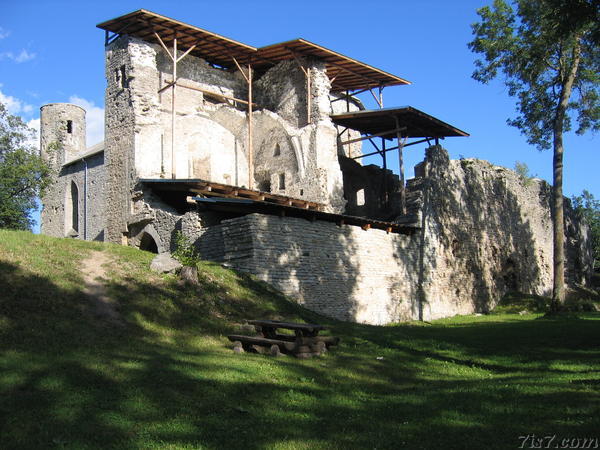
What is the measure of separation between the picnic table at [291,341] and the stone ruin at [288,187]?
516cm

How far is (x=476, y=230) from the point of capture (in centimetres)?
2511

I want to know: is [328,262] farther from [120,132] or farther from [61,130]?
[61,130]

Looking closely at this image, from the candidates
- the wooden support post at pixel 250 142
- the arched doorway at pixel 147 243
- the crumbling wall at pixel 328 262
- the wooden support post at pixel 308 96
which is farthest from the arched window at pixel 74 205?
the crumbling wall at pixel 328 262

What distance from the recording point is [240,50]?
2588 centimetres

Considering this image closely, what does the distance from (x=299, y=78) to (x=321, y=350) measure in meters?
18.1

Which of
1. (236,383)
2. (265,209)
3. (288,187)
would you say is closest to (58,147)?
(288,187)

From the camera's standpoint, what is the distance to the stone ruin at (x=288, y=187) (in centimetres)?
1770

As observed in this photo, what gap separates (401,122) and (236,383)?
58.8 feet

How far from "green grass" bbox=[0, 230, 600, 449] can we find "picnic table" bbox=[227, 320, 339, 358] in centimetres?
25

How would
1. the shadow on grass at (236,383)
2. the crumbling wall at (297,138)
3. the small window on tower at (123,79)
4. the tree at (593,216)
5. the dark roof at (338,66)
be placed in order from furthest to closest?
the tree at (593,216) → the dark roof at (338,66) → the crumbling wall at (297,138) → the small window on tower at (123,79) → the shadow on grass at (236,383)

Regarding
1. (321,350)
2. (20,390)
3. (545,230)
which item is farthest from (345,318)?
(545,230)

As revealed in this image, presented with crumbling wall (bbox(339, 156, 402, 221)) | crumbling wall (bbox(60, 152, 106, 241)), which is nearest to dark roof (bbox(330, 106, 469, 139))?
crumbling wall (bbox(339, 156, 402, 221))

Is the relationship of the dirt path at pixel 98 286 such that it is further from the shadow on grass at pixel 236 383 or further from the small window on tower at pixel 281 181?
the small window on tower at pixel 281 181

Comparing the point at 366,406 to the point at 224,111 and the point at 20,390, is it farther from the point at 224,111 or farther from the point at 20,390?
the point at 224,111
